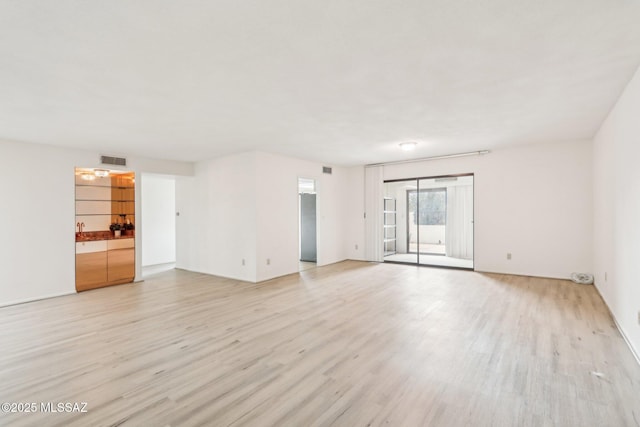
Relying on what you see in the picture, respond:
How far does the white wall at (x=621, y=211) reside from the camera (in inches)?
109

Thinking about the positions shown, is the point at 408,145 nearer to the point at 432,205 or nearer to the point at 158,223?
the point at 432,205

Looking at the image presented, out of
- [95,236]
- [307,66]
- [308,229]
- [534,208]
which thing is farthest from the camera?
[308,229]

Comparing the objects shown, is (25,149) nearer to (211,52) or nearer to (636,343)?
(211,52)

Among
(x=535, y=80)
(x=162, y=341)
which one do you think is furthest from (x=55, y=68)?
(x=535, y=80)

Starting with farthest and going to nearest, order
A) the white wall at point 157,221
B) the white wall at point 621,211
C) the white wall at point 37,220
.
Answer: the white wall at point 157,221
the white wall at point 37,220
the white wall at point 621,211

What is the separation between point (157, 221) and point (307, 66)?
23.7 feet

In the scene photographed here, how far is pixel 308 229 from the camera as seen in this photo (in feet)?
26.4

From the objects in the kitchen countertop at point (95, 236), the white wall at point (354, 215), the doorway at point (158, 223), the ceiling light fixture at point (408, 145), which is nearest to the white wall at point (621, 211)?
the ceiling light fixture at point (408, 145)

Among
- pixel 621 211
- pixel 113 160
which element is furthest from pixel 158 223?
pixel 621 211

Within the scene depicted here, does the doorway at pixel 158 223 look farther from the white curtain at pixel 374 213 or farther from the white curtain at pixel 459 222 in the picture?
the white curtain at pixel 459 222

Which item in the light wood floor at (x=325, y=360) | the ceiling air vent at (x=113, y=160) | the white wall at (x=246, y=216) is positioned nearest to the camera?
the light wood floor at (x=325, y=360)

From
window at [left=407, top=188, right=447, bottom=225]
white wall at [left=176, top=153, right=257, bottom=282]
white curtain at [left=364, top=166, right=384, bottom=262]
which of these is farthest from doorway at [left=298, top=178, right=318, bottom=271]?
window at [left=407, top=188, right=447, bottom=225]

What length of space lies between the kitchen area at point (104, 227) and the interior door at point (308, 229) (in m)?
3.88

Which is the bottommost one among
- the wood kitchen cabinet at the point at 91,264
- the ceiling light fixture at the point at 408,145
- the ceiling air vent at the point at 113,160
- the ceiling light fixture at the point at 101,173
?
the wood kitchen cabinet at the point at 91,264
